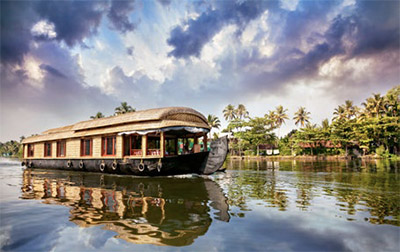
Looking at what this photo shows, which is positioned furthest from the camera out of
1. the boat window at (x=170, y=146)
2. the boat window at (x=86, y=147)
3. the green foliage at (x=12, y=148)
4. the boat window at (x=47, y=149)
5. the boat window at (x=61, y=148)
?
the green foliage at (x=12, y=148)

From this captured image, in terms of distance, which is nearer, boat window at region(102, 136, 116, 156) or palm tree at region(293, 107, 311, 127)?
boat window at region(102, 136, 116, 156)

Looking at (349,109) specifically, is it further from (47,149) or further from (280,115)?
(47,149)

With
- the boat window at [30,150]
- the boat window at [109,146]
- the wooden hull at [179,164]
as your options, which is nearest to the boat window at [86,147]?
the boat window at [109,146]

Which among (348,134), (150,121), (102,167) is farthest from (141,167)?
(348,134)

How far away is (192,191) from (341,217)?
415cm

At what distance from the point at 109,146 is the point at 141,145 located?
1.67m

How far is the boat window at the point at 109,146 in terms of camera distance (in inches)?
507

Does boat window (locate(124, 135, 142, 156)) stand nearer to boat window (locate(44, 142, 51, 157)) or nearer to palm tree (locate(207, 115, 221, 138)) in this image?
boat window (locate(44, 142, 51, 157))

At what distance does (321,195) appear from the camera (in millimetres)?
7086

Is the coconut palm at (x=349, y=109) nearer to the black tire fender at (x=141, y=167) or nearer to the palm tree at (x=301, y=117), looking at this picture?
the palm tree at (x=301, y=117)

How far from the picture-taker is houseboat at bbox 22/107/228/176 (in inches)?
425

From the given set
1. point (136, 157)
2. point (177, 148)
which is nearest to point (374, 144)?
point (177, 148)

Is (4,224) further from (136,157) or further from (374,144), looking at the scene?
(374,144)

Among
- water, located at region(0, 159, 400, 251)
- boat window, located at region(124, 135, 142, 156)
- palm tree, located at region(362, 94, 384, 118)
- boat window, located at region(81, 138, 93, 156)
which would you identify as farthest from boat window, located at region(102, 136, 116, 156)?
palm tree, located at region(362, 94, 384, 118)
